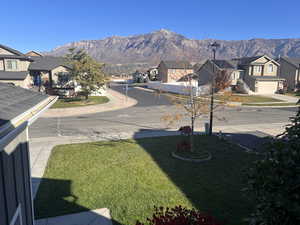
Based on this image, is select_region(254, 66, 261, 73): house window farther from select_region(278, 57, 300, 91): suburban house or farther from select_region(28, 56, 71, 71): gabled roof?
select_region(28, 56, 71, 71): gabled roof

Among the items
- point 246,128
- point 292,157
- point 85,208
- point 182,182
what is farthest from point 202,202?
point 246,128

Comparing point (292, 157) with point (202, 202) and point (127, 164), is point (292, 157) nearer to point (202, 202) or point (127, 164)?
point (202, 202)

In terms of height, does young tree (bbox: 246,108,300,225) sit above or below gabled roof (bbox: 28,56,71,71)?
below

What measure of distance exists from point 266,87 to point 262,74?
562 cm

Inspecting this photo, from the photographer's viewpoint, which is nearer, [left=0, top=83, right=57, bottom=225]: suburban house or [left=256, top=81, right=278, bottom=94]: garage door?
[left=0, top=83, right=57, bottom=225]: suburban house

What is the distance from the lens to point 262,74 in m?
51.0

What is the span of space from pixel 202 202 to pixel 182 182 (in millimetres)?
1461

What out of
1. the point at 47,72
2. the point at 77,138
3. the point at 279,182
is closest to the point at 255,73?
the point at 47,72

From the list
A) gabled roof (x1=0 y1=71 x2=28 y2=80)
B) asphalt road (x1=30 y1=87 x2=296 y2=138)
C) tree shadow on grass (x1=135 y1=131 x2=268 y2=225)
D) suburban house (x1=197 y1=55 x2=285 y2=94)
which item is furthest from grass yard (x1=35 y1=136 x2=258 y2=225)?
suburban house (x1=197 y1=55 x2=285 y2=94)

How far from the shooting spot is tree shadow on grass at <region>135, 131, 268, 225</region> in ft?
23.6

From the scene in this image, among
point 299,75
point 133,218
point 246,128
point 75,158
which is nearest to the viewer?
point 133,218

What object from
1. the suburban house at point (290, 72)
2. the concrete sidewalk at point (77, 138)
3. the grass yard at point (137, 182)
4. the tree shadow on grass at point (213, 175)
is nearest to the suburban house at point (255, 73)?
the suburban house at point (290, 72)

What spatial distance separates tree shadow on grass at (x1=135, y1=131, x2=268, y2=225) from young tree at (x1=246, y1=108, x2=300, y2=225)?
→ 2.20 meters

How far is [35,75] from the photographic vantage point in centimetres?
3969
